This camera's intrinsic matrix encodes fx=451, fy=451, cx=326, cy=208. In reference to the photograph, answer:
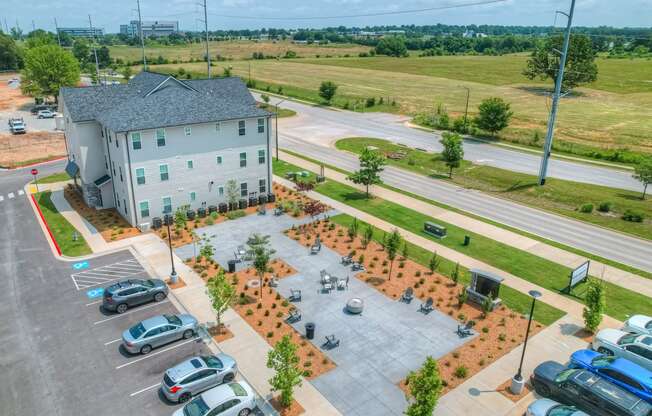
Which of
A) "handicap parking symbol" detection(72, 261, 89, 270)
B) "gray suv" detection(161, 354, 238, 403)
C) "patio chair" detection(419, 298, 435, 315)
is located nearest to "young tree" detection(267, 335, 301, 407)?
"gray suv" detection(161, 354, 238, 403)

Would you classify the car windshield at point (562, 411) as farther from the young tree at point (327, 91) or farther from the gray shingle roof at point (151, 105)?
the young tree at point (327, 91)

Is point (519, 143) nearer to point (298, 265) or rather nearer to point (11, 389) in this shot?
point (298, 265)

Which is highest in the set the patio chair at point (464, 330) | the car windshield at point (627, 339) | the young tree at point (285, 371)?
the young tree at point (285, 371)

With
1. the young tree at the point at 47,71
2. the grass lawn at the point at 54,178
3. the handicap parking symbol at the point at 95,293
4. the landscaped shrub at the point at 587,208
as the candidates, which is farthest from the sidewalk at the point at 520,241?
the young tree at the point at 47,71

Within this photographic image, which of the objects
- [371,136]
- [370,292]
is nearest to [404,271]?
[370,292]

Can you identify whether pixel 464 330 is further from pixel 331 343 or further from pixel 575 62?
pixel 575 62

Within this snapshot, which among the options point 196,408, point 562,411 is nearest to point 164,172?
point 196,408
